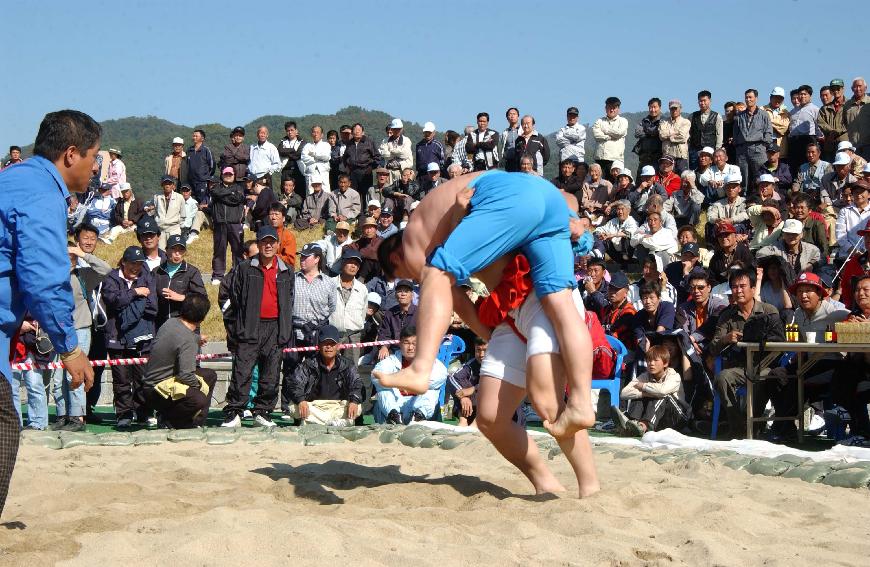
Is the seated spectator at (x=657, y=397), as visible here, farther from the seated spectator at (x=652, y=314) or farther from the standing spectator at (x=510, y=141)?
the standing spectator at (x=510, y=141)

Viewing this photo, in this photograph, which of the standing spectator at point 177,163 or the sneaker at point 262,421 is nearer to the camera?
the sneaker at point 262,421

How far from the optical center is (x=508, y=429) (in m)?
4.73

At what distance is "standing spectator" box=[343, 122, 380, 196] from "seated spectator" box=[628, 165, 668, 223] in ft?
15.3

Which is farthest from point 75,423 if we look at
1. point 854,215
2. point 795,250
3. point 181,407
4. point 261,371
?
point 854,215

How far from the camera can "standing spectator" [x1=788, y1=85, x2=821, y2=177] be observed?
14336 mm

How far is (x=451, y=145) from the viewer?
1734cm

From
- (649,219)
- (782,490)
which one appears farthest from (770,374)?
(649,219)

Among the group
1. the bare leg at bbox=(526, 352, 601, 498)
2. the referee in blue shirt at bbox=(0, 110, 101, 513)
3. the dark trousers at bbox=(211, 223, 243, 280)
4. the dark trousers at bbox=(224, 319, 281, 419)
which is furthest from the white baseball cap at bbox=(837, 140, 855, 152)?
the referee in blue shirt at bbox=(0, 110, 101, 513)

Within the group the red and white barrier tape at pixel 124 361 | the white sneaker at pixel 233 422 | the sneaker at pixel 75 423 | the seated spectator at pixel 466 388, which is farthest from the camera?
the white sneaker at pixel 233 422

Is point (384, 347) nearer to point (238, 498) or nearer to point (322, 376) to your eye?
point (322, 376)

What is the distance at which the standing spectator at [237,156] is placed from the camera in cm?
1708

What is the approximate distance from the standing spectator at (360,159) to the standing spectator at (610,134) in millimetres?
3688

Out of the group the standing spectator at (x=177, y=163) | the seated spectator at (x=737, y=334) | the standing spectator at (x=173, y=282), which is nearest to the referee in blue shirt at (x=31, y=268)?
the standing spectator at (x=173, y=282)

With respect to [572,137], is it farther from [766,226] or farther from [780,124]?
[766,226]
